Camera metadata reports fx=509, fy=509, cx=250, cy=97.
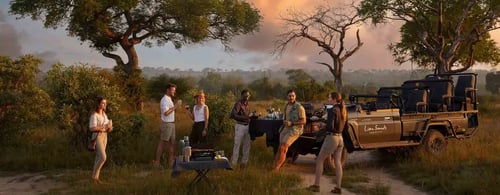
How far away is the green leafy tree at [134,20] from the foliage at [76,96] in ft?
42.4

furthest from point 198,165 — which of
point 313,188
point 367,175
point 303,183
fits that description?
point 367,175

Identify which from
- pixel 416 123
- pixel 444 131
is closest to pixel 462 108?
pixel 444 131

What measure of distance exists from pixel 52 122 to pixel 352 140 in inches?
298

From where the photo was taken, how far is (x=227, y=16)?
30.6 metres

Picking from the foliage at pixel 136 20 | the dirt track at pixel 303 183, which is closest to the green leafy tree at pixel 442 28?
the foliage at pixel 136 20

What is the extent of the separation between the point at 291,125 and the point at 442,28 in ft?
72.3

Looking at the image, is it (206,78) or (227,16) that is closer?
(227,16)

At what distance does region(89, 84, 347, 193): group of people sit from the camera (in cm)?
895

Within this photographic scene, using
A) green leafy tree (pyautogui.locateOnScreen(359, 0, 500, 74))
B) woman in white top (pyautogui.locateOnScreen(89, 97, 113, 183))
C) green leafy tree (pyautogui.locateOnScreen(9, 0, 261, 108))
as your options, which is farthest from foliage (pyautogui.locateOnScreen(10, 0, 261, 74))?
woman in white top (pyautogui.locateOnScreen(89, 97, 113, 183))

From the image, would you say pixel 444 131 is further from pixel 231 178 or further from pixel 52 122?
pixel 52 122

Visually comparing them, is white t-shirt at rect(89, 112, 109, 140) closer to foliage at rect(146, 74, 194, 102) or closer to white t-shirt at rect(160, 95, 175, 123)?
white t-shirt at rect(160, 95, 175, 123)

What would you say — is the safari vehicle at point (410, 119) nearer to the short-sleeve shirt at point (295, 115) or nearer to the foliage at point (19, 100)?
the short-sleeve shirt at point (295, 115)

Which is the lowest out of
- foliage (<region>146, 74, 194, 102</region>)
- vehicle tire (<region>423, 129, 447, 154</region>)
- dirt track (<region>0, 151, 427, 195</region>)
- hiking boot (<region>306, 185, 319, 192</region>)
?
dirt track (<region>0, 151, 427, 195</region>)

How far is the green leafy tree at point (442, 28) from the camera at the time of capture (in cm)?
2652
